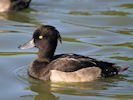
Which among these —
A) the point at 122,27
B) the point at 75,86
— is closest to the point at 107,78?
the point at 75,86

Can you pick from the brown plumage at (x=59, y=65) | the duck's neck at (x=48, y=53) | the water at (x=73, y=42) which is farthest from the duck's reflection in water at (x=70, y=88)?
the duck's neck at (x=48, y=53)

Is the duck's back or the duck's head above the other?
the duck's head

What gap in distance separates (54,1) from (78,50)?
15.4ft

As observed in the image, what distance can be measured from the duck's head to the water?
20.8 inches

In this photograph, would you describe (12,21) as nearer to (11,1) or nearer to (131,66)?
(11,1)

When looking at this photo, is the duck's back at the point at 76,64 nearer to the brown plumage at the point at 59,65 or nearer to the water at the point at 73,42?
the brown plumage at the point at 59,65

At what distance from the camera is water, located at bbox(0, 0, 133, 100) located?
31.7 feet

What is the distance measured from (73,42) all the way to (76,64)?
2.51 metres

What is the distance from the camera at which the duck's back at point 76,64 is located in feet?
33.2

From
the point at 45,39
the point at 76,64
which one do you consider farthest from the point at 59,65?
the point at 45,39

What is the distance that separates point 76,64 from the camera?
33.3 ft

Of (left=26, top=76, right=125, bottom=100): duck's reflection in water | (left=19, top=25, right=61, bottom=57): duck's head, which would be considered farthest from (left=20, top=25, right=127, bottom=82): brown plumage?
(left=26, top=76, right=125, bottom=100): duck's reflection in water

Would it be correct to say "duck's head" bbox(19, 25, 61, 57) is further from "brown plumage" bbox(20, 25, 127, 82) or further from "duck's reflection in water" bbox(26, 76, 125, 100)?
"duck's reflection in water" bbox(26, 76, 125, 100)

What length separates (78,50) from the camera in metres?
12.1
